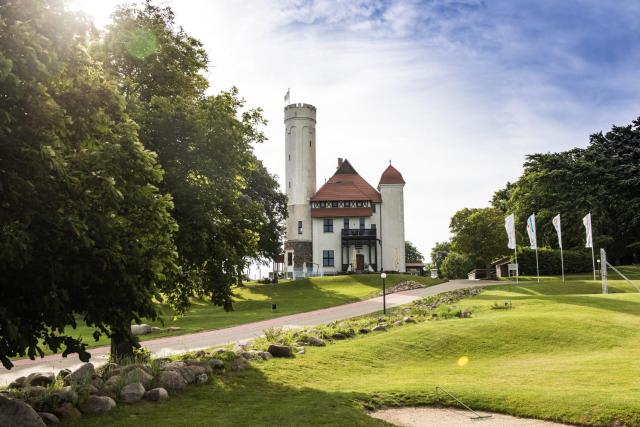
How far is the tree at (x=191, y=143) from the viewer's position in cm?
1773

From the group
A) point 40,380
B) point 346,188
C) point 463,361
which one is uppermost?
point 346,188

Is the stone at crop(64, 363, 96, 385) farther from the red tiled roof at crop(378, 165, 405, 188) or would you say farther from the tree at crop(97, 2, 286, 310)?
the red tiled roof at crop(378, 165, 405, 188)

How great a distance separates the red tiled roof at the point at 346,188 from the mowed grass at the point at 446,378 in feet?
152

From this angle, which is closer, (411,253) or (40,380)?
(40,380)

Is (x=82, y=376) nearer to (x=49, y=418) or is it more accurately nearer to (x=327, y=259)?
(x=49, y=418)

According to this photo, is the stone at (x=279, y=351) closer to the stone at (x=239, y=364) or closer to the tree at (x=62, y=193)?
the stone at (x=239, y=364)

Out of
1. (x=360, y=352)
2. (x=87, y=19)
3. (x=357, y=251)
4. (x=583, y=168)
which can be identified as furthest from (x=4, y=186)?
(x=583, y=168)

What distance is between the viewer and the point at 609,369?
15562 mm

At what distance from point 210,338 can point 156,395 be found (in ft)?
43.0

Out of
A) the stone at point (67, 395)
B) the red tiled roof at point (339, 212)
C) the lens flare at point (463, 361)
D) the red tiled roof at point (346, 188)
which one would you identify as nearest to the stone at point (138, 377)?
the stone at point (67, 395)

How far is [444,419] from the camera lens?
461 inches

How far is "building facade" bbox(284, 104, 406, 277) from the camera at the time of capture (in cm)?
6994

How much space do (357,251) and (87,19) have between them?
60522 mm

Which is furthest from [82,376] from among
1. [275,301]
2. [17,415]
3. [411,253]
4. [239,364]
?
[411,253]
